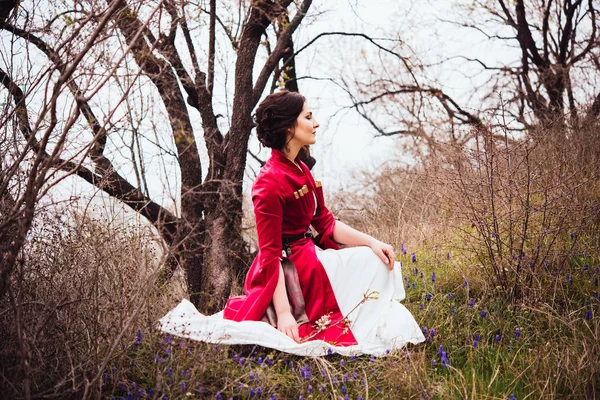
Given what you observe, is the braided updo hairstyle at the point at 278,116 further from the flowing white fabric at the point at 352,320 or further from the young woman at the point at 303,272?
the flowing white fabric at the point at 352,320

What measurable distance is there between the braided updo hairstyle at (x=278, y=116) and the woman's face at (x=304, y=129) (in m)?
0.02

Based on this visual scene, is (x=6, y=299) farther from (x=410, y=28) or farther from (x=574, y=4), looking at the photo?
(x=574, y=4)

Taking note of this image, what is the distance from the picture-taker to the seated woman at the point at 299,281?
126 inches

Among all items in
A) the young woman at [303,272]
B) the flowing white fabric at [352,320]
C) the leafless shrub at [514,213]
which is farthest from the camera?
the leafless shrub at [514,213]

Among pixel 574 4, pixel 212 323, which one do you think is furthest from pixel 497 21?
pixel 212 323

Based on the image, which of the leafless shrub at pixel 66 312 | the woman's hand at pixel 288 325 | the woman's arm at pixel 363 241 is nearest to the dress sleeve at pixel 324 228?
the woman's arm at pixel 363 241

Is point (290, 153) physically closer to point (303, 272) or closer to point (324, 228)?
point (324, 228)

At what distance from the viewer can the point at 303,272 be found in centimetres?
338

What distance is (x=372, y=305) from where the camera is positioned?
3383mm

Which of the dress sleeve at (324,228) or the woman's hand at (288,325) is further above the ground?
the dress sleeve at (324,228)

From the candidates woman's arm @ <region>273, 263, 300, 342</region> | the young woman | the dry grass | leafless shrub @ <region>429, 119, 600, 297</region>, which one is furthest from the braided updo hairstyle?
leafless shrub @ <region>429, 119, 600, 297</region>

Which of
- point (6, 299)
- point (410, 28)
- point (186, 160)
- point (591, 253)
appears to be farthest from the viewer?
point (410, 28)

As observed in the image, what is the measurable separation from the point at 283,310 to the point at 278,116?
3.49ft

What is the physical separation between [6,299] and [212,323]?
101 cm
